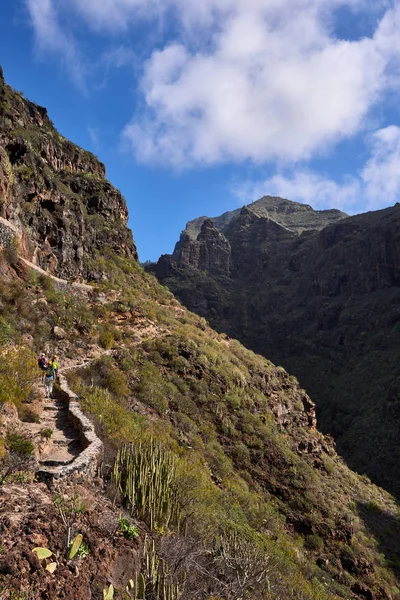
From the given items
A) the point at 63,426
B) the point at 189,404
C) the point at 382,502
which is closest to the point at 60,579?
the point at 63,426

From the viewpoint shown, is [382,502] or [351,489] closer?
[351,489]

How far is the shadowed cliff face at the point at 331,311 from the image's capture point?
47062 mm

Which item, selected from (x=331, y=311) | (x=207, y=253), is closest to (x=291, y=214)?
(x=207, y=253)

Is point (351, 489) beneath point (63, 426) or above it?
beneath

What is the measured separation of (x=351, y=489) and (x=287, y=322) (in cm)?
6703

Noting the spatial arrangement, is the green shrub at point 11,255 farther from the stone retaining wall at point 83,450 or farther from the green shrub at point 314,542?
the green shrub at point 314,542

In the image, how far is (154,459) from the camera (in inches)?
352

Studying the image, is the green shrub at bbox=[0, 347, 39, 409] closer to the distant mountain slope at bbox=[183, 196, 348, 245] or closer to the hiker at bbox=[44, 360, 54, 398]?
the hiker at bbox=[44, 360, 54, 398]

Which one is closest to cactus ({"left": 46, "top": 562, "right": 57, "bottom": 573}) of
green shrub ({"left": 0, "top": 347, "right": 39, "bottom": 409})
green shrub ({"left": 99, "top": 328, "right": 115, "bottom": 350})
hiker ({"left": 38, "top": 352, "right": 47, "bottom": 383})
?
green shrub ({"left": 0, "top": 347, "right": 39, "bottom": 409})

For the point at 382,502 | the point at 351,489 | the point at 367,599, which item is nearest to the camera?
the point at 367,599

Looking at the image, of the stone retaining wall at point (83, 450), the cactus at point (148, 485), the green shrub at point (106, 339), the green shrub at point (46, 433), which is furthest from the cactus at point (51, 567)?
the green shrub at point (106, 339)

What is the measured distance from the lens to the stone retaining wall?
6.77 m

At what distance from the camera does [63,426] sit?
33.5ft

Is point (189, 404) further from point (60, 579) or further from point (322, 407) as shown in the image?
point (322, 407)
